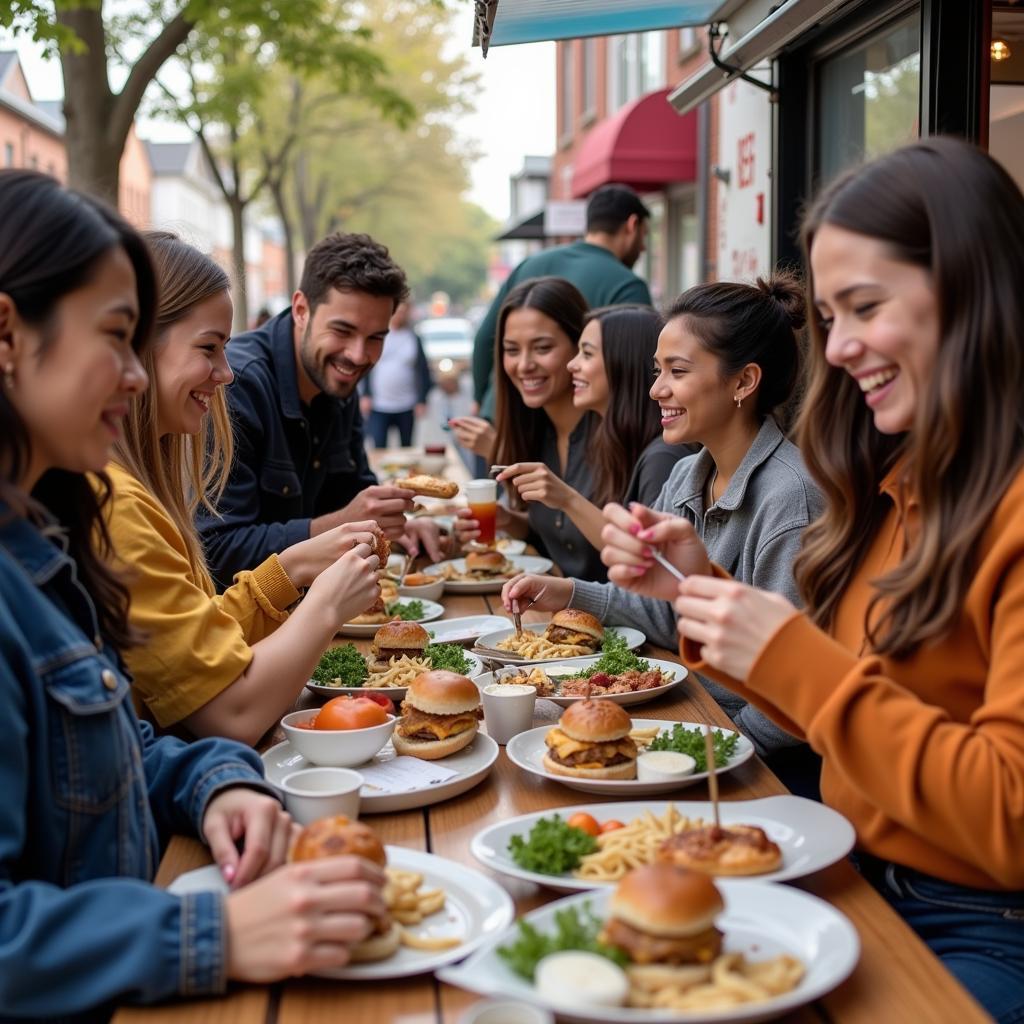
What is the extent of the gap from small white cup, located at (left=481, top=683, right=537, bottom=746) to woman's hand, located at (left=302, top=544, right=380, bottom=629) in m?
0.37

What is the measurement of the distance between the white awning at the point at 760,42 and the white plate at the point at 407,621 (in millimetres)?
2706

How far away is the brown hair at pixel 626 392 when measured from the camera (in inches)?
194

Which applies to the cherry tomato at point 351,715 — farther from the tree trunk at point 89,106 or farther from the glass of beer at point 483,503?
the tree trunk at point 89,106

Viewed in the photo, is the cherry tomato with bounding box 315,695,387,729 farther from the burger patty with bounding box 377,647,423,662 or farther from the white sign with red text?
the white sign with red text

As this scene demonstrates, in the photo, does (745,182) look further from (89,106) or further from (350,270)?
(89,106)

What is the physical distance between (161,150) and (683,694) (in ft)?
184

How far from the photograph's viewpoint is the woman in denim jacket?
163cm

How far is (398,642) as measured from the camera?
10.9 ft

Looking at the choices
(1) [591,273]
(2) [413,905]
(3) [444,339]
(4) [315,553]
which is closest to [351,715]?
(2) [413,905]

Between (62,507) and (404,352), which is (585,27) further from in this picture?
(404,352)

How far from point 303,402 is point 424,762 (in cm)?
280

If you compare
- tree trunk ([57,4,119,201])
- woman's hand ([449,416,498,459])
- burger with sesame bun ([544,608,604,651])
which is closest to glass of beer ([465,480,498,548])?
woman's hand ([449,416,498,459])

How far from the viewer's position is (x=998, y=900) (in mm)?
2105

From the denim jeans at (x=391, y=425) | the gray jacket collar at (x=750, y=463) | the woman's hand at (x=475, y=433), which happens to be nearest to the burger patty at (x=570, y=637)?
the gray jacket collar at (x=750, y=463)
